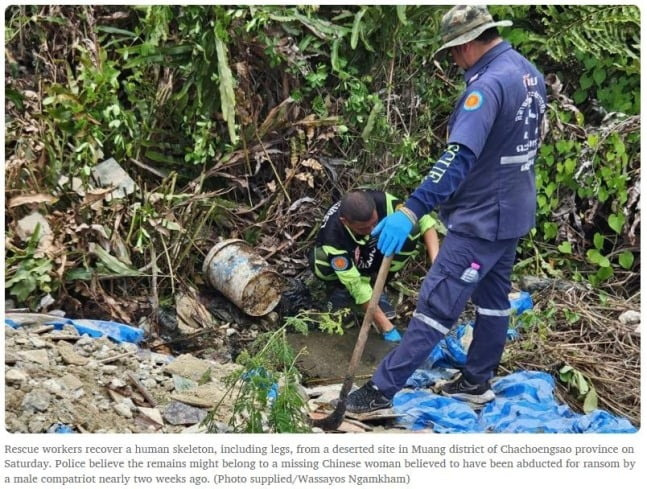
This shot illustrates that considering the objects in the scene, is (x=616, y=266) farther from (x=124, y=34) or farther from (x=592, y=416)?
(x=124, y=34)

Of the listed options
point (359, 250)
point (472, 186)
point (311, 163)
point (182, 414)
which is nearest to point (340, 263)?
point (359, 250)

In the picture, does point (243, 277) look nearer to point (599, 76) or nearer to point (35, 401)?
point (35, 401)

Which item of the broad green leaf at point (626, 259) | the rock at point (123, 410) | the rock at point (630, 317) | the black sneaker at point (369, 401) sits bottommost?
the black sneaker at point (369, 401)

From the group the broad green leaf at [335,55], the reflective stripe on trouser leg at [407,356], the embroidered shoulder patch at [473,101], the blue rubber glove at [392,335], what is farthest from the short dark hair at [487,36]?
the blue rubber glove at [392,335]

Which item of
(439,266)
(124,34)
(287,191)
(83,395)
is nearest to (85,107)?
(124,34)

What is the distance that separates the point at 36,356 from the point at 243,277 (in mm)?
1469

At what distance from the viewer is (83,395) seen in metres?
3.36

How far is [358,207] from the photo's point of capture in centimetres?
423

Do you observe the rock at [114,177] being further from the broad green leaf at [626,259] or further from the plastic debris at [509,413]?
the broad green leaf at [626,259]

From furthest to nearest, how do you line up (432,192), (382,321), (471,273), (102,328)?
(382,321)
(102,328)
(471,273)
(432,192)

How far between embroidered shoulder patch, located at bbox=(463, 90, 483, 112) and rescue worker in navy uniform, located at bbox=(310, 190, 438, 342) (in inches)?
45.7

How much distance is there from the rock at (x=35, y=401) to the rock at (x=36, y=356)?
1.05 feet

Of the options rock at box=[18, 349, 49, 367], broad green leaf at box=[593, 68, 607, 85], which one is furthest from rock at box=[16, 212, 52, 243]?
broad green leaf at box=[593, 68, 607, 85]

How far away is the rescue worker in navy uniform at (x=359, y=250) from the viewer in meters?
4.47
